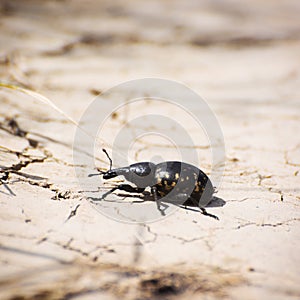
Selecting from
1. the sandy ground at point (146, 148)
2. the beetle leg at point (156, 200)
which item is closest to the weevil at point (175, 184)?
the beetle leg at point (156, 200)

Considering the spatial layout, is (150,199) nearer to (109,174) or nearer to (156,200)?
(156,200)

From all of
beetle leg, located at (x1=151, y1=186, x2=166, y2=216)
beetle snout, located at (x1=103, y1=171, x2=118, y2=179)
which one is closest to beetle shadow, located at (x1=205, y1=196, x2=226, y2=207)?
beetle leg, located at (x1=151, y1=186, x2=166, y2=216)

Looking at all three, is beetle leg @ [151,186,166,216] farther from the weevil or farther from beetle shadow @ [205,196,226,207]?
beetle shadow @ [205,196,226,207]

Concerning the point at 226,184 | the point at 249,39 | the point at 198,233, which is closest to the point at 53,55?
the point at 249,39

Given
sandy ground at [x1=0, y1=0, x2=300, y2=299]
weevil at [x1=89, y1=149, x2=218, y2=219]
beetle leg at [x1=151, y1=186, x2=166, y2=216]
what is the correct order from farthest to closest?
1. weevil at [x1=89, y1=149, x2=218, y2=219]
2. beetle leg at [x1=151, y1=186, x2=166, y2=216]
3. sandy ground at [x1=0, y1=0, x2=300, y2=299]

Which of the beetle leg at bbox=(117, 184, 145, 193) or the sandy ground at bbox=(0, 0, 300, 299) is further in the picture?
the beetle leg at bbox=(117, 184, 145, 193)

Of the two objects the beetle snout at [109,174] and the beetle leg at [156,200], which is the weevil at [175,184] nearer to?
the beetle leg at [156,200]

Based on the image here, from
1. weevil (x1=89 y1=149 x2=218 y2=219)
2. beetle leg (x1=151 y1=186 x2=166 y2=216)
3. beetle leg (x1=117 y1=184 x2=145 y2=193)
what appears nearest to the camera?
beetle leg (x1=151 y1=186 x2=166 y2=216)
